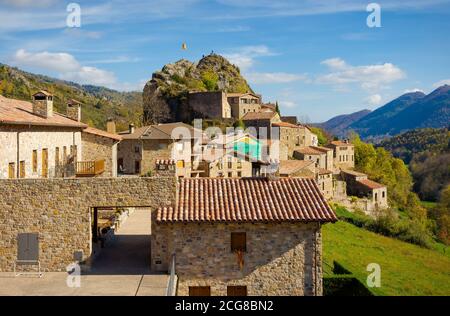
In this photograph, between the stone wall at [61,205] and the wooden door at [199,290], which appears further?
the stone wall at [61,205]

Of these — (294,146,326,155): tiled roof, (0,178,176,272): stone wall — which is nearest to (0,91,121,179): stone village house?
(0,178,176,272): stone wall

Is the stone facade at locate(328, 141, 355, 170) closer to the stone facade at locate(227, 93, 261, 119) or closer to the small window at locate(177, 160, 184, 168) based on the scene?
the stone facade at locate(227, 93, 261, 119)

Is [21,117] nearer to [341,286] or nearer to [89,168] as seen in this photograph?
[89,168]

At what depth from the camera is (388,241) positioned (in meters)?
52.0

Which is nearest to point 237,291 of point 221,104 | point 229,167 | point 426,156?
point 229,167

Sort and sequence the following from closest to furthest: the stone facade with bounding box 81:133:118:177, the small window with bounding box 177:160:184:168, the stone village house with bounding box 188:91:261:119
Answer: the stone facade with bounding box 81:133:118:177
the small window with bounding box 177:160:184:168
the stone village house with bounding box 188:91:261:119

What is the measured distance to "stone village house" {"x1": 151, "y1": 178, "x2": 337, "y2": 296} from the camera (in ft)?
61.3

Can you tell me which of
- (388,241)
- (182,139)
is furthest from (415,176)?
(182,139)

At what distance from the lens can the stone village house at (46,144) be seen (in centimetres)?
2133

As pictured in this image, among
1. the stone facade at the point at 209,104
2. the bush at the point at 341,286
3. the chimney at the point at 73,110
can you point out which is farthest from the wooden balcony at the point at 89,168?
the stone facade at the point at 209,104

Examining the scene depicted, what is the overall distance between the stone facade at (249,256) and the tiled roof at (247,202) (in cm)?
43

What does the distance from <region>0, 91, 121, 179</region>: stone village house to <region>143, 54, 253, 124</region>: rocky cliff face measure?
47.3 meters

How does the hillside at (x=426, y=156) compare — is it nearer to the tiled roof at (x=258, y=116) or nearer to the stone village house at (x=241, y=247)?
the tiled roof at (x=258, y=116)
